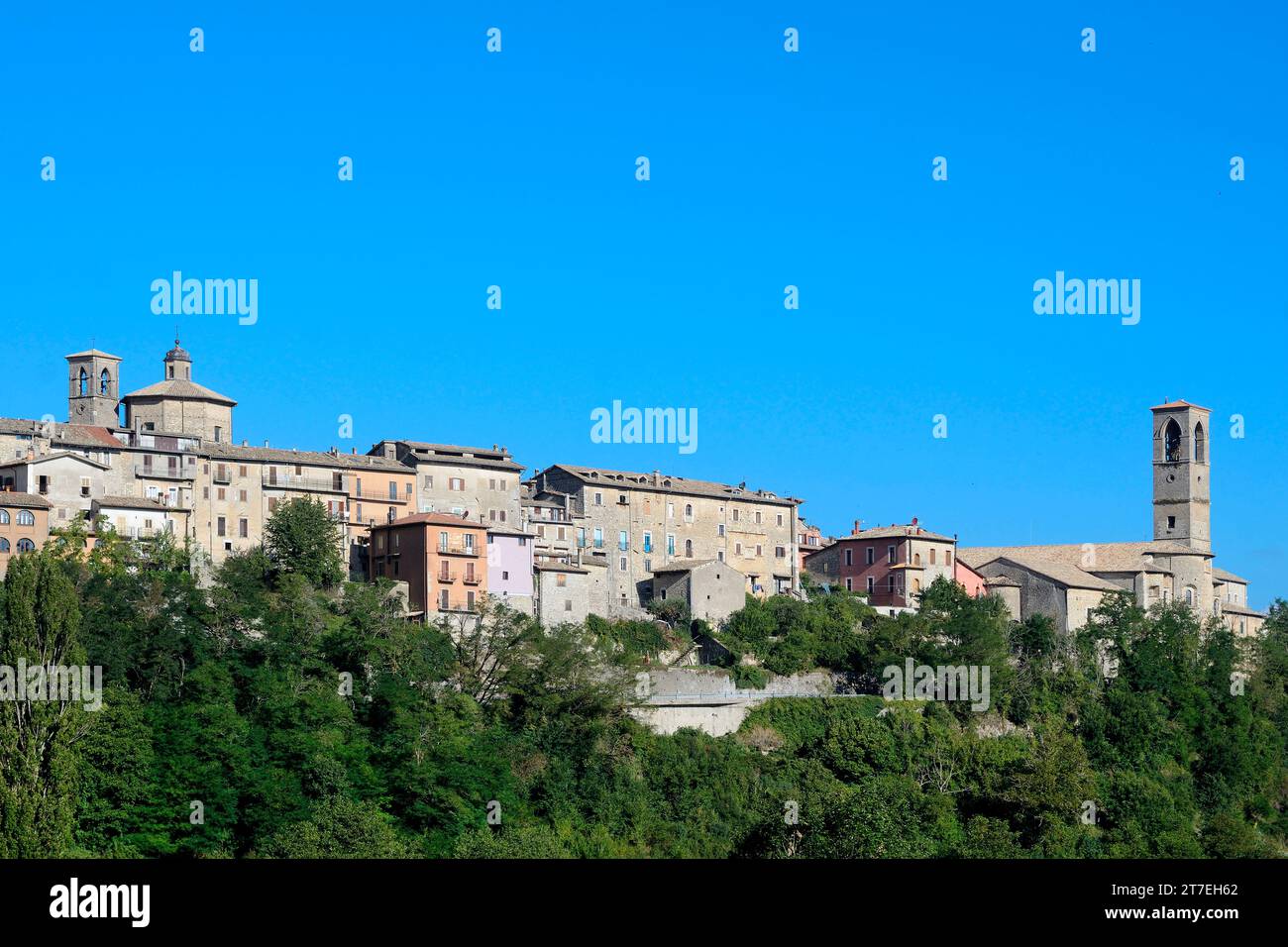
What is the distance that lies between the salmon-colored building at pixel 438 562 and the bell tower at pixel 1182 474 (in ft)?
155

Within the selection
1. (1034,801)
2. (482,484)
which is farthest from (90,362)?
(1034,801)

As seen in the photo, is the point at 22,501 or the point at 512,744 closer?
the point at 512,744

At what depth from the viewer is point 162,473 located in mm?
59781

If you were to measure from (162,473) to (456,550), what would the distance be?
447 inches

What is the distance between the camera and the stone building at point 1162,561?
76812 mm

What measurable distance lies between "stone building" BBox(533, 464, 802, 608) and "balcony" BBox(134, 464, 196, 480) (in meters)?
16.5

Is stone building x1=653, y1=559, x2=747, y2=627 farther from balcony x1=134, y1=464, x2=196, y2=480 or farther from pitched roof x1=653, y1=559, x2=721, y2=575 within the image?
balcony x1=134, y1=464, x2=196, y2=480

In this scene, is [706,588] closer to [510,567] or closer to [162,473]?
[510,567]

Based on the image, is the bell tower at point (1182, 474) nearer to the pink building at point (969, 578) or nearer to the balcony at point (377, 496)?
the pink building at point (969, 578)

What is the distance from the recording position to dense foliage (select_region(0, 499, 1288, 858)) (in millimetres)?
44219

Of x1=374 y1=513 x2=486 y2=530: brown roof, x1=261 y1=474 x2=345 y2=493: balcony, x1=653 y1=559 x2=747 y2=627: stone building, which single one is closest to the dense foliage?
x1=653 y1=559 x2=747 y2=627: stone building

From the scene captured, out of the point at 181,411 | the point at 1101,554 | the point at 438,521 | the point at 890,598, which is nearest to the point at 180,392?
the point at 181,411
